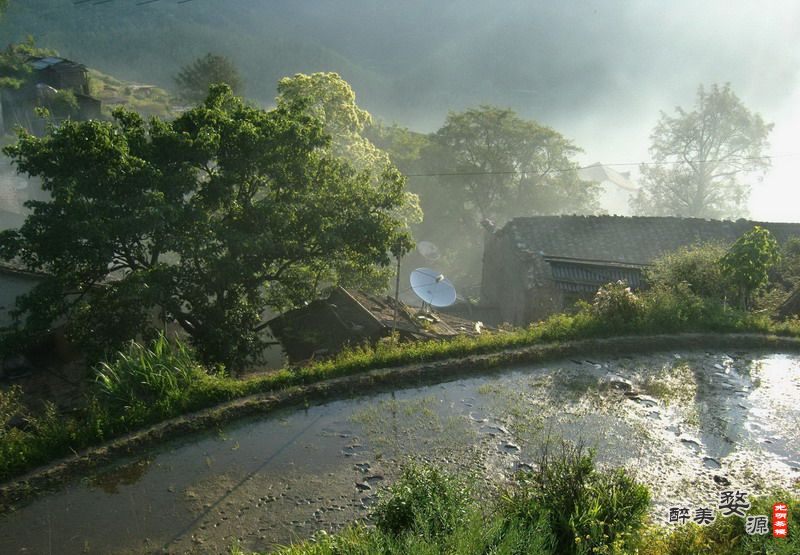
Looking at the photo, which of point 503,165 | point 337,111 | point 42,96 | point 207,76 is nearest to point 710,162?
point 503,165

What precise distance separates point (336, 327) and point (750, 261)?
9.29 m

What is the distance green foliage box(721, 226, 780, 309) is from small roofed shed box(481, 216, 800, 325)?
18.0 ft

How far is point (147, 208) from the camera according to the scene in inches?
432

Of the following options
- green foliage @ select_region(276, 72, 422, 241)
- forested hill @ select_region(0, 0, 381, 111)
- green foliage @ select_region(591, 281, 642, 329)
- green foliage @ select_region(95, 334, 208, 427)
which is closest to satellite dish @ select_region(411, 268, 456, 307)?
green foliage @ select_region(591, 281, 642, 329)

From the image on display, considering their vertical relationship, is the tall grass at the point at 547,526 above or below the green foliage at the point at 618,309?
below

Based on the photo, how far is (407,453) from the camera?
7.89 m

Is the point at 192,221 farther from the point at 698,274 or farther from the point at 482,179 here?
the point at 482,179

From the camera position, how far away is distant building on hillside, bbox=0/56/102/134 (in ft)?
119

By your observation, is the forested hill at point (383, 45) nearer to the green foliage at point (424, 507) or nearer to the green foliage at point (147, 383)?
A: the green foliage at point (147, 383)

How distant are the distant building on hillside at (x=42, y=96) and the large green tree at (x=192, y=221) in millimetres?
28131

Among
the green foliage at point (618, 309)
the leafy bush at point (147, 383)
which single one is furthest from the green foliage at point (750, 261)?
the leafy bush at point (147, 383)

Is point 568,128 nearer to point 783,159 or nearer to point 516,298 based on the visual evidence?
point 783,159

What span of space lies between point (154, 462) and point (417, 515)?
13.5 feet

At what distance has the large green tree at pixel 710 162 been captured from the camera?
54.2 meters
